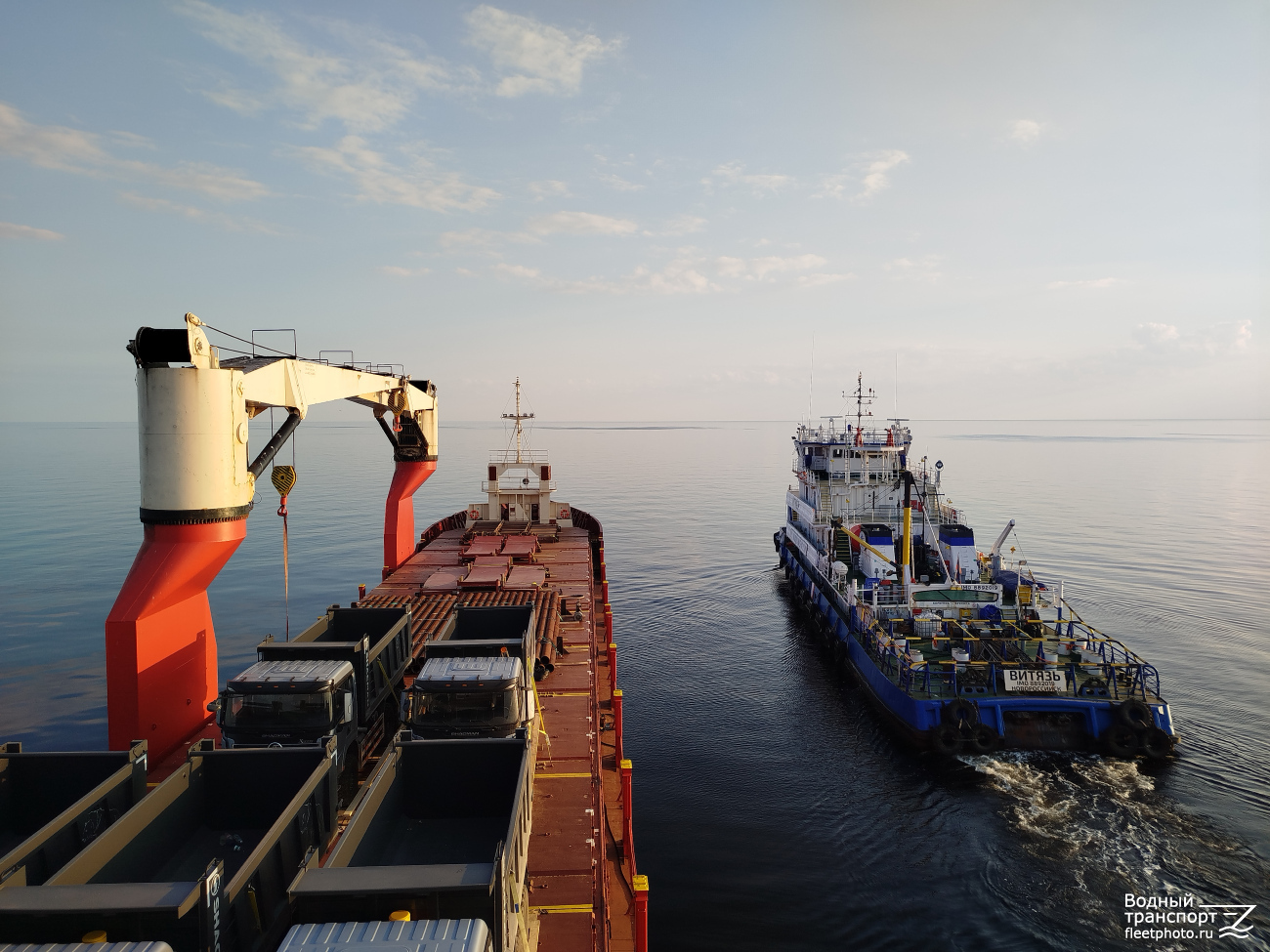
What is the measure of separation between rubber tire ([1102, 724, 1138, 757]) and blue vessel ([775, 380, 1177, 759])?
3 centimetres

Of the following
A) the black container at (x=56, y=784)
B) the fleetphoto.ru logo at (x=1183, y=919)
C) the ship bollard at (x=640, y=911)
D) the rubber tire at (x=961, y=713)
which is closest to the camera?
the black container at (x=56, y=784)

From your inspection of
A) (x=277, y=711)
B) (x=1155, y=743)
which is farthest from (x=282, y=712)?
(x=1155, y=743)

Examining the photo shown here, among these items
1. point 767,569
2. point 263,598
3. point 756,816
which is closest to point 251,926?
point 756,816

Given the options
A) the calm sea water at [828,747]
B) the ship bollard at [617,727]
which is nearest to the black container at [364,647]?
the ship bollard at [617,727]

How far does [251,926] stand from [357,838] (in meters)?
1.32

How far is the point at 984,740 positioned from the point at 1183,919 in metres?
6.75

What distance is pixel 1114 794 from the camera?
17984mm

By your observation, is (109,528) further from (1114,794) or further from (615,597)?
(1114,794)

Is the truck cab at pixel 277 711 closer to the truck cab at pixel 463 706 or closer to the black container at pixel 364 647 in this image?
the black container at pixel 364 647

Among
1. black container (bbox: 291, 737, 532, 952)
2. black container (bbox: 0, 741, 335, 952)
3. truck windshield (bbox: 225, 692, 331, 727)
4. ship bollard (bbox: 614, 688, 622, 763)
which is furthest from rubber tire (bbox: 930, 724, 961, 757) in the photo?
black container (bbox: 0, 741, 335, 952)

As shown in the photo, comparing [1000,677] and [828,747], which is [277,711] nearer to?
[828,747]

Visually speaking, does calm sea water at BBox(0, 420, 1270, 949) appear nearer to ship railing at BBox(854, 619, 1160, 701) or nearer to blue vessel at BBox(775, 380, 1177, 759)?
blue vessel at BBox(775, 380, 1177, 759)

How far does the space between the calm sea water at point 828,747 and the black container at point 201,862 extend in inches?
346

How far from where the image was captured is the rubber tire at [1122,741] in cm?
1956
